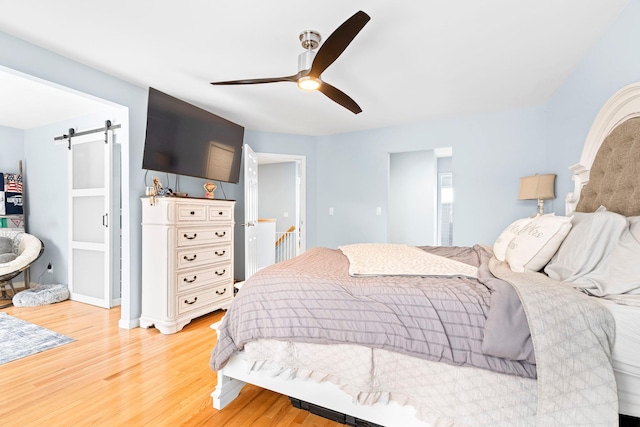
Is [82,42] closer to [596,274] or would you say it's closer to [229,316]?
[229,316]

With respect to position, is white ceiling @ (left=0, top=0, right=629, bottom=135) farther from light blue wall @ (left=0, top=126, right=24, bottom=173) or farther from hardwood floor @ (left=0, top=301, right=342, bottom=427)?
hardwood floor @ (left=0, top=301, right=342, bottom=427)

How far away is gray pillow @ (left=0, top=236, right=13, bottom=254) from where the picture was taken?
3744 millimetres

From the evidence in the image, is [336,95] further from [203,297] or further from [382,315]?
[203,297]

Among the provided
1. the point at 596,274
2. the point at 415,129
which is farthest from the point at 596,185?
the point at 415,129

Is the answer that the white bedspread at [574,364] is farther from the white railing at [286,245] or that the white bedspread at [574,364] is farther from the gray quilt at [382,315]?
the white railing at [286,245]

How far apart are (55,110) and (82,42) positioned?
6.83 feet

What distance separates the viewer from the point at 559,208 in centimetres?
294

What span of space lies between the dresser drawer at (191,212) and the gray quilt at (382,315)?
1484 millimetres

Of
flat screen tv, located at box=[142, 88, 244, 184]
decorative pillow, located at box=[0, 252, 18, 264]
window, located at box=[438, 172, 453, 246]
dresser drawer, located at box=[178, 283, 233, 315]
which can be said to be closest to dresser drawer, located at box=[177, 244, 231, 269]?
dresser drawer, located at box=[178, 283, 233, 315]

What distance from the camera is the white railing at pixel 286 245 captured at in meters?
5.79

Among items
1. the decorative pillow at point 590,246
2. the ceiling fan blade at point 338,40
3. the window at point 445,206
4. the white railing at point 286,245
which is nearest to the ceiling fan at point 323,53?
the ceiling fan blade at point 338,40

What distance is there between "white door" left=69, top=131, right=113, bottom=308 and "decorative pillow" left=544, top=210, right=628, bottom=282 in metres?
4.09

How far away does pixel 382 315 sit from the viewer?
1.28 m

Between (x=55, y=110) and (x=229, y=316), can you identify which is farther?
(x=55, y=110)
